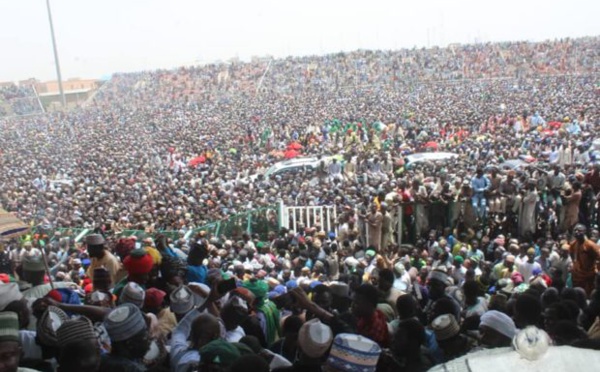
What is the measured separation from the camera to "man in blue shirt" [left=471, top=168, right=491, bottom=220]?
838 centimetres

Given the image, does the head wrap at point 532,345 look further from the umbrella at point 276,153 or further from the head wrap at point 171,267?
the umbrella at point 276,153

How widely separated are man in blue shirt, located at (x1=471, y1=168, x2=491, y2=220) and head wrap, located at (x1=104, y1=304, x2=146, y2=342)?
20.7 feet

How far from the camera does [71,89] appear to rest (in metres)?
49.1

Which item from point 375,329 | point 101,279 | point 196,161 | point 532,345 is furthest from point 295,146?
point 532,345

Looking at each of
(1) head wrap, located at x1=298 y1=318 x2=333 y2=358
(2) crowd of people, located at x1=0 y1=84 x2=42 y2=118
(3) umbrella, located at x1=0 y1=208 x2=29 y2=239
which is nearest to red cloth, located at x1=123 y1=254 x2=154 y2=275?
(1) head wrap, located at x1=298 y1=318 x2=333 y2=358

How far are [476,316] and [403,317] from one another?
0.40 m

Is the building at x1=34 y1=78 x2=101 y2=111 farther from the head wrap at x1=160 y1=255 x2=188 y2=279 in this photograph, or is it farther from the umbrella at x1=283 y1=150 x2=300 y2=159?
the head wrap at x1=160 y1=255 x2=188 y2=279

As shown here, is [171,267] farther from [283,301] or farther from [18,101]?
[18,101]

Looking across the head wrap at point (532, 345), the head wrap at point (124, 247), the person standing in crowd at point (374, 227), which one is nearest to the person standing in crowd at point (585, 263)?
the person standing in crowd at point (374, 227)

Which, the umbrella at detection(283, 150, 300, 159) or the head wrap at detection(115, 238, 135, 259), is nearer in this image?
the head wrap at detection(115, 238, 135, 259)

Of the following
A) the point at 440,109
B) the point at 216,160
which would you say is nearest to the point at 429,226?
the point at 216,160

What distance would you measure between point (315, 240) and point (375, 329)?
474 centimetres

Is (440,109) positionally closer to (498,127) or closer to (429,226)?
(498,127)

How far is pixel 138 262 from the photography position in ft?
13.1
